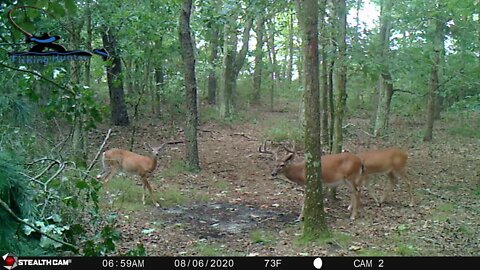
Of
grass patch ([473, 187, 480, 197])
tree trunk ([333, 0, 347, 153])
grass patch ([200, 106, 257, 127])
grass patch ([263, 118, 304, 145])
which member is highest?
tree trunk ([333, 0, 347, 153])

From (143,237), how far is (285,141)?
7.83m

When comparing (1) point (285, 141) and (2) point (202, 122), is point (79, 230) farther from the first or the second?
(2) point (202, 122)

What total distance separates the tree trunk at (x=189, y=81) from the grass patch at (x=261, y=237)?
456 cm

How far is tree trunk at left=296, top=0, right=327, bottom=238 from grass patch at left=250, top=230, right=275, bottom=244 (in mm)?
488

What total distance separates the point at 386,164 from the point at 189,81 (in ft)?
14.8

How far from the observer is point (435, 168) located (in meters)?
12.4

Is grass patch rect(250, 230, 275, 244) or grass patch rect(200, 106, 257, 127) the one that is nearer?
grass patch rect(250, 230, 275, 244)

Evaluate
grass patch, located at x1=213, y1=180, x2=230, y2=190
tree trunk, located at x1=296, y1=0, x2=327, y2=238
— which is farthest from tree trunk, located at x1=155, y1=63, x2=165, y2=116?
tree trunk, located at x1=296, y1=0, x2=327, y2=238

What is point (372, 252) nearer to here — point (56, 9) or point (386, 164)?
point (386, 164)

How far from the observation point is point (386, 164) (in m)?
Answer: 9.49

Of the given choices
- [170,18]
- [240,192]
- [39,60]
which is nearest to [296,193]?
[240,192]

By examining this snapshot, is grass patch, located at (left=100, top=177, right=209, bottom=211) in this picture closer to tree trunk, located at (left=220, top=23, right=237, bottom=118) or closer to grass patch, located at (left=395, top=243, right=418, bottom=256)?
grass patch, located at (left=395, top=243, right=418, bottom=256)

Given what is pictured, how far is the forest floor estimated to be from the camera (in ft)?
21.7

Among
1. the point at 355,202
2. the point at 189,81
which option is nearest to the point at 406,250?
the point at 355,202
